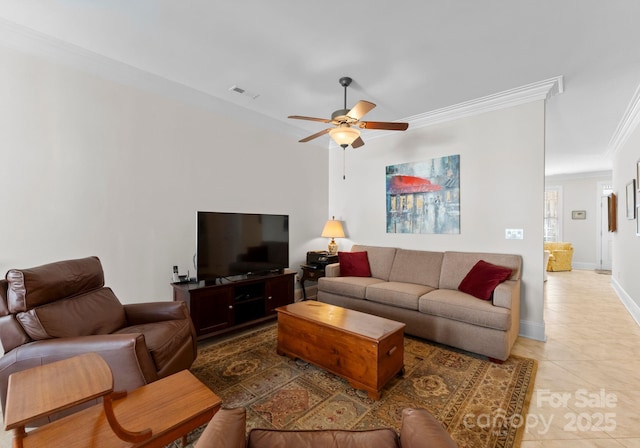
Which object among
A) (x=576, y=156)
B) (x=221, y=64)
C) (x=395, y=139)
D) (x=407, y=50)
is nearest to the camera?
(x=407, y=50)

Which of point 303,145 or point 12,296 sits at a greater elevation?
point 303,145

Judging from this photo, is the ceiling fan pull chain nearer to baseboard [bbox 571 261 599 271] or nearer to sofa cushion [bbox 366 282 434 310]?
sofa cushion [bbox 366 282 434 310]

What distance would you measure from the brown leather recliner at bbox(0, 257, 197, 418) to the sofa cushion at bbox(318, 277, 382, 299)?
6.41 feet

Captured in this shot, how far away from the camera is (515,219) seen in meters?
3.39

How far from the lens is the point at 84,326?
81.3 inches

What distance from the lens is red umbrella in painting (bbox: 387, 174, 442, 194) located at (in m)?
4.09

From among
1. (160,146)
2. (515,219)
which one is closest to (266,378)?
(160,146)

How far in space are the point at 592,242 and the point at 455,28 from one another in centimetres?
876

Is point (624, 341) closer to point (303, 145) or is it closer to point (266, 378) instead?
point (266, 378)

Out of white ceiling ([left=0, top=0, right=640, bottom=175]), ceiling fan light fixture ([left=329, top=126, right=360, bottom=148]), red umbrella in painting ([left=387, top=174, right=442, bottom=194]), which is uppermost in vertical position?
white ceiling ([left=0, top=0, right=640, bottom=175])

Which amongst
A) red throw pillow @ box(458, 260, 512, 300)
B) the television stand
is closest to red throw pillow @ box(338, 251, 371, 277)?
the television stand

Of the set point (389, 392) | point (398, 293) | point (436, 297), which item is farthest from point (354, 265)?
point (389, 392)

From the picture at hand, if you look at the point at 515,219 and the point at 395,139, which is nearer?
the point at 515,219

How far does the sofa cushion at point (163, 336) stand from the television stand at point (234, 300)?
64cm
